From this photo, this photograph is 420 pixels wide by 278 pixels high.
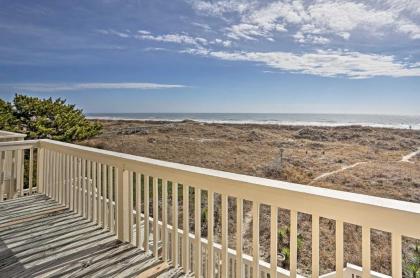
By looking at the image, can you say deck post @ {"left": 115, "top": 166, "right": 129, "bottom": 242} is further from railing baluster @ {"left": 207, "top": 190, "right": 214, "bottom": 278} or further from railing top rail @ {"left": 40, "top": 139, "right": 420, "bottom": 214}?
railing baluster @ {"left": 207, "top": 190, "right": 214, "bottom": 278}

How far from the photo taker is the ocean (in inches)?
122

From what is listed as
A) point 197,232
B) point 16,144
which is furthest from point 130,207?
point 16,144

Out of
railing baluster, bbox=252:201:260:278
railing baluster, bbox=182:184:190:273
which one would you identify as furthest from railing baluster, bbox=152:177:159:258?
railing baluster, bbox=252:201:260:278

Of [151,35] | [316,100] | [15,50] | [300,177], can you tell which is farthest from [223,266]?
[15,50]

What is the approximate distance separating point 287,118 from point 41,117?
16.9 ft

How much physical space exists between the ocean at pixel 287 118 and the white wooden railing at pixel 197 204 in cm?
176

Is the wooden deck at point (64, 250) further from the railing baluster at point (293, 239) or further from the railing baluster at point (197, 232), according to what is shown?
the railing baluster at point (293, 239)

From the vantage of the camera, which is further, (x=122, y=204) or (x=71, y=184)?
(x=71, y=184)

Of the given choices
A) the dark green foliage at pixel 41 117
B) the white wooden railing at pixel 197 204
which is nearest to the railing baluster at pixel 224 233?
the white wooden railing at pixel 197 204

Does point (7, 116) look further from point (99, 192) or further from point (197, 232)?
point (197, 232)

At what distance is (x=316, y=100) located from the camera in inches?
154

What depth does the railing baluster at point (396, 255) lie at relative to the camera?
986 millimetres

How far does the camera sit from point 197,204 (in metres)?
1.72

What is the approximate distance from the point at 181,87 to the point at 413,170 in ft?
11.7
